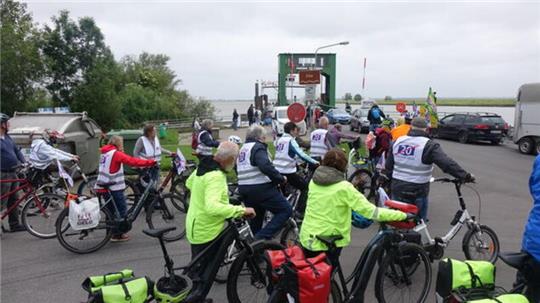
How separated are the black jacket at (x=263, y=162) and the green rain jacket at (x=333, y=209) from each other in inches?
51.8

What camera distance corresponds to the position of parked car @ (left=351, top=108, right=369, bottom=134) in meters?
28.7

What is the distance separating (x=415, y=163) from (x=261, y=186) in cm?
197

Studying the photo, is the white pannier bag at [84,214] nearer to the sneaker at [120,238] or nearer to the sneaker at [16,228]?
the sneaker at [120,238]

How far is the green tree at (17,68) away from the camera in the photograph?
18484mm

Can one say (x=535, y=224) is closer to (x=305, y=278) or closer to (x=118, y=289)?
(x=305, y=278)

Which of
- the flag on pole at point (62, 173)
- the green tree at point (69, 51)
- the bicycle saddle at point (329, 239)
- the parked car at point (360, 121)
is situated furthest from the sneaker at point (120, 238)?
the parked car at point (360, 121)

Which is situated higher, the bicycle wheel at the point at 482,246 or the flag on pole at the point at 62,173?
the flag on pole at the point at 62,173

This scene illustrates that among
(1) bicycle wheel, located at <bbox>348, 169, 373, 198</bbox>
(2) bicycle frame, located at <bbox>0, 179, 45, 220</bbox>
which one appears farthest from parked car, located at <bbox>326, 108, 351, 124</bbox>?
(2) bicycle frame, located at <bbox>0, 179, 45, 220</bbox>

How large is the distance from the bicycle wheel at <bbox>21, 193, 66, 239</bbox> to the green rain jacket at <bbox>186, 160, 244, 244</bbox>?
3738mm

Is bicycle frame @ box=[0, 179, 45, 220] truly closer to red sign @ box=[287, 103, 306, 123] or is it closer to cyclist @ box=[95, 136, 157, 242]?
cyclist @ box=[95, 136, 157, 242]

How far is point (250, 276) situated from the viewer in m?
4.23

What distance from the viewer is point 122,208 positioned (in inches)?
250

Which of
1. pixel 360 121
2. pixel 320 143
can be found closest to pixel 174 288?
pixel 320 143

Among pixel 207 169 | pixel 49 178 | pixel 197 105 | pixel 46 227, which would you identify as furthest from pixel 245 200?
pixel 197 105
